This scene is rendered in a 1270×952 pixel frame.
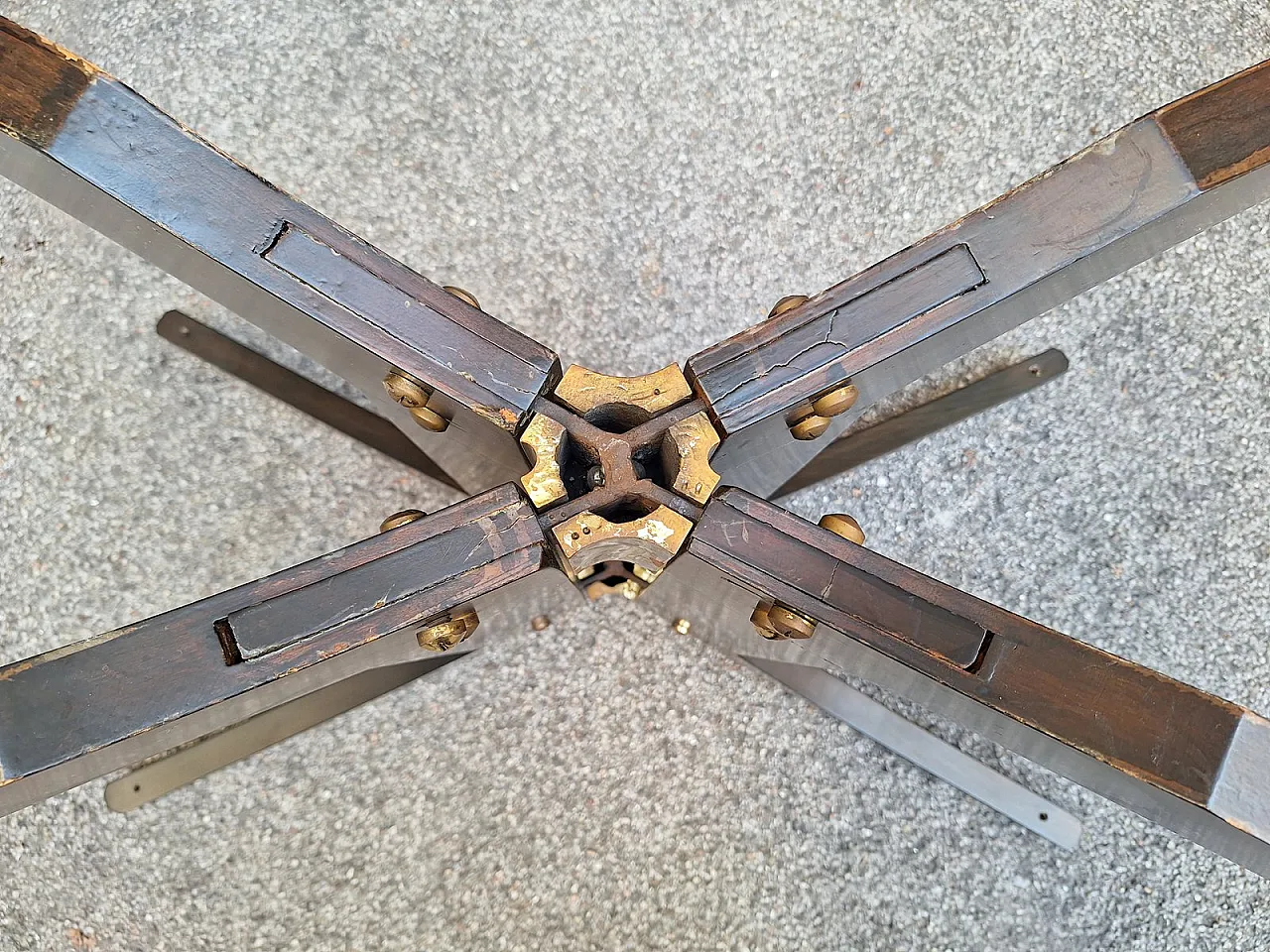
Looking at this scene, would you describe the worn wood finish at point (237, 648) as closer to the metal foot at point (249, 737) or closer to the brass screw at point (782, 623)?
the brass screw at point (782, 623)

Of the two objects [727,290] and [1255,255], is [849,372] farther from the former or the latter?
[1255,255]

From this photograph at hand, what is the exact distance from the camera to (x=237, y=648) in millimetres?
516

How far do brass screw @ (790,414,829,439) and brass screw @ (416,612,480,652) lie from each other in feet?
0.92

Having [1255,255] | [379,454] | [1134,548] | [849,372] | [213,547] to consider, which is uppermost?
[1255,255]

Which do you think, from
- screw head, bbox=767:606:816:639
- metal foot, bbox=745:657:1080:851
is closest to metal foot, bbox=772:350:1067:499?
metal foot, bbox=745:657:1080:851

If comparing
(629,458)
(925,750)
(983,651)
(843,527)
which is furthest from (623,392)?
(925,750)

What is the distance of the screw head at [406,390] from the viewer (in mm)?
615

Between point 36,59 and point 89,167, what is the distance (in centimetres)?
7

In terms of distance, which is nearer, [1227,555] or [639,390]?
[639,390]

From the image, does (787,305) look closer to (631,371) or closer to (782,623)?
(782,623)

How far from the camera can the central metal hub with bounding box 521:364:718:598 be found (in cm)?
57

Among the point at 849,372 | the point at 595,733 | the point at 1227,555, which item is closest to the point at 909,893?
the point at 595,733

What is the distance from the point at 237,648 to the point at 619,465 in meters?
0.26

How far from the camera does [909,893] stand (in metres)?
0.92
